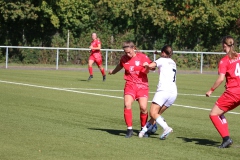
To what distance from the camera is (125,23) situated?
47.0 meters

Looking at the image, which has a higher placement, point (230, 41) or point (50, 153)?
point (230, 41)

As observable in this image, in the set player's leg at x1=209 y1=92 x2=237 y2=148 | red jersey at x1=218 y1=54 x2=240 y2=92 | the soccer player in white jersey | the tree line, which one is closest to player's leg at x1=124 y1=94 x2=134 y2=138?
the soccer player in white jersey

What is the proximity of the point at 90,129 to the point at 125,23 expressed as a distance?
3463 cm

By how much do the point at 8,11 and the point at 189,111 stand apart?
92.8ft

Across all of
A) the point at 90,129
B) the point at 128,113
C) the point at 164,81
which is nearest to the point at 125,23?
the point at 90,129

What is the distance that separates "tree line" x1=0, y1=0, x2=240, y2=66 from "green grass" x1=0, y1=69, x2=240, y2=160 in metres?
23.2

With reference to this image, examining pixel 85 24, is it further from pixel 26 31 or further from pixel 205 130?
pixel 205 130

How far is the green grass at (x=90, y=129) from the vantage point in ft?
32.8

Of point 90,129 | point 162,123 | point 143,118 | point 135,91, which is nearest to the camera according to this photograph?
point 162,123

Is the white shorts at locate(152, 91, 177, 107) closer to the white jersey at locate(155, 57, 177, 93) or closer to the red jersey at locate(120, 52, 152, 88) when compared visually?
the white jersey at locate(155, 57, 177, 93)

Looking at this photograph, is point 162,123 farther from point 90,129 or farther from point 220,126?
point 90,129

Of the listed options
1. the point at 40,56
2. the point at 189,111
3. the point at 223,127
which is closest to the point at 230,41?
the point at 223,127

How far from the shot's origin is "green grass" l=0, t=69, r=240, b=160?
10000 millimetres

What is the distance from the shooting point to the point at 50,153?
32.0 ft
